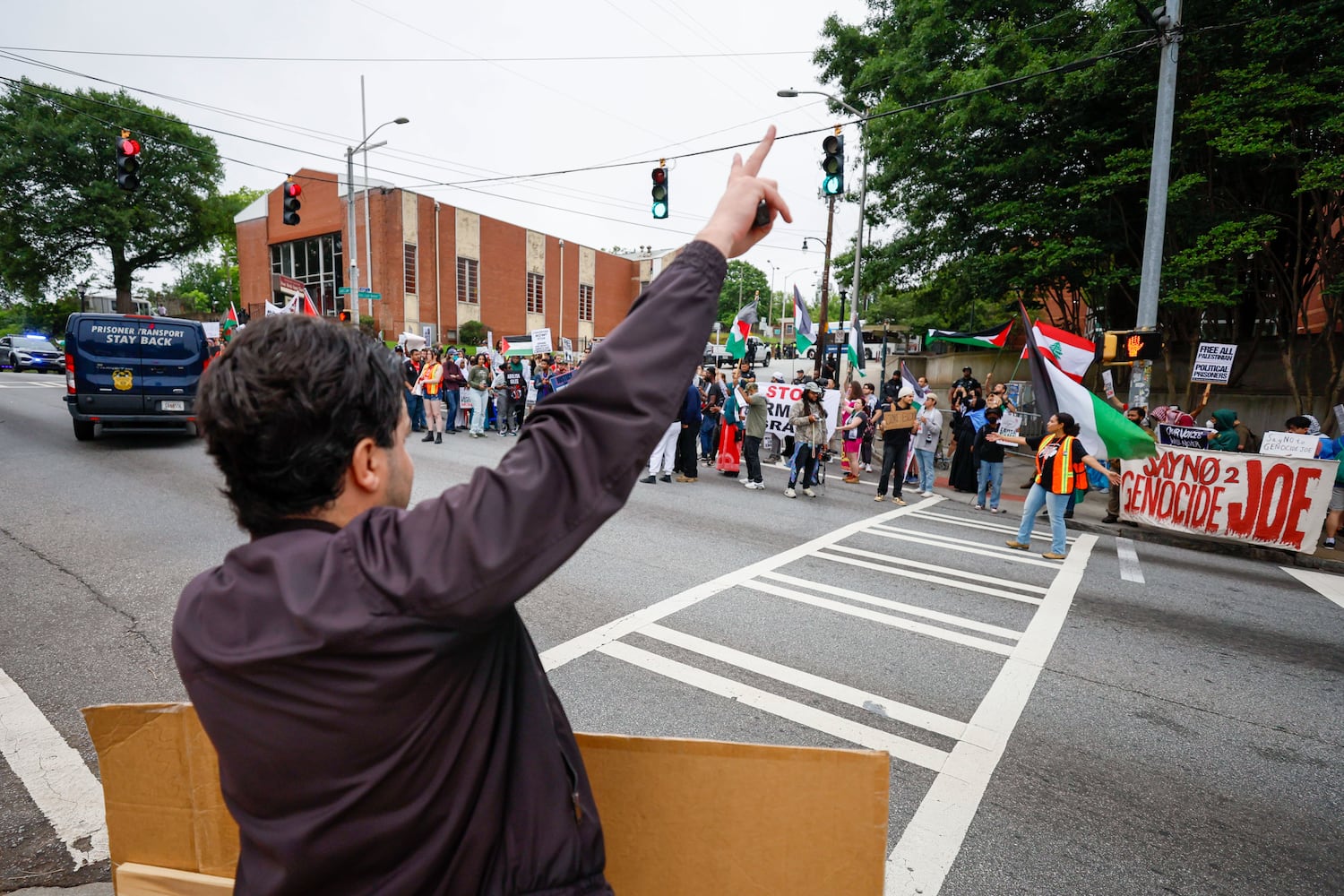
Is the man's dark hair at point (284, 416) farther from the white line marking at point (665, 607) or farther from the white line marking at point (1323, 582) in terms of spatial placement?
the white line marking at point (1323, 582)

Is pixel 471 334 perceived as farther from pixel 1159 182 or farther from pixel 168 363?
pixel 1159 182

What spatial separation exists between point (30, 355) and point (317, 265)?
14.7 m

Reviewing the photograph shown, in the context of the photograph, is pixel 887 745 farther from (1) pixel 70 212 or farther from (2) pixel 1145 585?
(1) pixel 70 212

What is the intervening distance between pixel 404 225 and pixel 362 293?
48.1 ft

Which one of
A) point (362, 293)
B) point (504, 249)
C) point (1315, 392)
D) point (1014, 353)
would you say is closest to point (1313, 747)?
point (1315, 392)

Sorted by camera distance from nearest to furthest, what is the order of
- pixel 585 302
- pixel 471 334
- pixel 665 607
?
pixel 665 607
pixel 471 334
pixel 585 302

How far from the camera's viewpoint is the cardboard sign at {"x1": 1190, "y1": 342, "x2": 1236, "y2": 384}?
11438 millimetres

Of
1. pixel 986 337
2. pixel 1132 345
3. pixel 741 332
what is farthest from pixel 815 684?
pixel 986 337

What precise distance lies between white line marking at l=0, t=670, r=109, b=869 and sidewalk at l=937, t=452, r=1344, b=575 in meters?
11.0

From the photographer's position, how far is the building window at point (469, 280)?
42250 mm

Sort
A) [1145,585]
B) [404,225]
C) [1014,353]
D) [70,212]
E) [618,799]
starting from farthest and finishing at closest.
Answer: [70,212], [404,225], [1014,353], [1145,585], [618,799]

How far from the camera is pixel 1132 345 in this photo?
36.6 feet

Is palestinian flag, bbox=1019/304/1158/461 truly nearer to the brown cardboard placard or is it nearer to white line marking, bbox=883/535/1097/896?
white line marking, bbox=883/535/1097/896

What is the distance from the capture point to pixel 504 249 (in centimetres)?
4525
